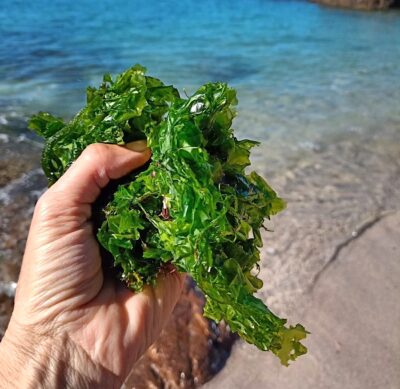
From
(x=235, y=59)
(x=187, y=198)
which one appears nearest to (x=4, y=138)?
(x=187, y=198)

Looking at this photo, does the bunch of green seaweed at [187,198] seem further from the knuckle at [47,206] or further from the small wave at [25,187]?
the small wave at [25,187]

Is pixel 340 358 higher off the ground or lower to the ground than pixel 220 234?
lower

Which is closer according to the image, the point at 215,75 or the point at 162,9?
the point at 215,75

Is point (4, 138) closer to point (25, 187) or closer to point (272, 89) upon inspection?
point (25, 187)

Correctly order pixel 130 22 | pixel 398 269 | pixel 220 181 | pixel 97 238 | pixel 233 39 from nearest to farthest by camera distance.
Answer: pixel 220 181, pixel 97 238, pixel 398 269, pixel 233 39, pixel 130 22

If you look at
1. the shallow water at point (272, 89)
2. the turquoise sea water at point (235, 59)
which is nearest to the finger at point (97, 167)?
the shallow water at point (272, 89)

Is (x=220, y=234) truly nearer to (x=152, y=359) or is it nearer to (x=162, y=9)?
(x=152, y=359)

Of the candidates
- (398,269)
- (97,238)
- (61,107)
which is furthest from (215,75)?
(97,238)
